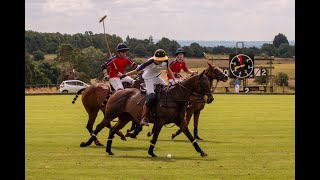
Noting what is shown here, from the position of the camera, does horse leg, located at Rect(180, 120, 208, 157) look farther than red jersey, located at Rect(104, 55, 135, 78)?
No

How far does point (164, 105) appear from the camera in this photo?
18.5 meters

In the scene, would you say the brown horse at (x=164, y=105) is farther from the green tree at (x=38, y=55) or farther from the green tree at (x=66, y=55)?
the green tree at (x=38, y=55)

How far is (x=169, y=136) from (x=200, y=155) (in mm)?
6931

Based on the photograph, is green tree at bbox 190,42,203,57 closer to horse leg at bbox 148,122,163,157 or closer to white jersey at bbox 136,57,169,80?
white jersey at bbox 136,57,169,80

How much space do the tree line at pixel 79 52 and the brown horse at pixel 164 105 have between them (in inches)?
1742

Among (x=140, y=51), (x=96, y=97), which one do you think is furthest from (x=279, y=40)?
(x=96, y=97)

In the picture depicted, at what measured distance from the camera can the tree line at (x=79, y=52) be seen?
317ft

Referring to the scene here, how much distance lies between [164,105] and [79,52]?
88.0m

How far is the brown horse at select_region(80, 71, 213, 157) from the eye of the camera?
1844 centimetres

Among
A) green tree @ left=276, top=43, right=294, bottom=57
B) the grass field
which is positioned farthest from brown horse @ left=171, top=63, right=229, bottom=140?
green tree @ left=276, top=43, right=294, bottom=57

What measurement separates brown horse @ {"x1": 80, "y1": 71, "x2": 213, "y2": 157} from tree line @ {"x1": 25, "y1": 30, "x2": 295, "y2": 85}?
44235 mm
